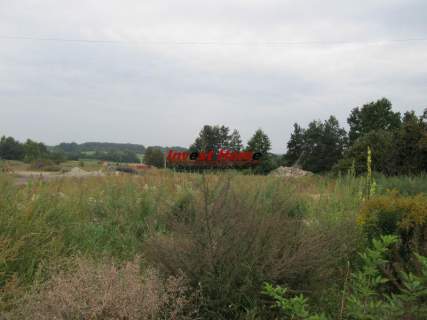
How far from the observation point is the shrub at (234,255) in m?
3.17

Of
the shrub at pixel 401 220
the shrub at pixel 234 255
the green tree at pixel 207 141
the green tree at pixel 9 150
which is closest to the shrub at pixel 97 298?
the shrub at pixel 234 255

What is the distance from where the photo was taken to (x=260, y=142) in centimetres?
3712

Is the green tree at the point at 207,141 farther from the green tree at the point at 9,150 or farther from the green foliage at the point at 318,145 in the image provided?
the green foliage at the point at 318,145

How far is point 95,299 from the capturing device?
8.81 feet

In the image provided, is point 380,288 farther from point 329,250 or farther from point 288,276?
point 288,276

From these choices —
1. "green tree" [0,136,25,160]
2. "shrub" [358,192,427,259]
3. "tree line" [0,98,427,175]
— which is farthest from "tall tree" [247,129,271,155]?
"shrub" [358,192,427,259]

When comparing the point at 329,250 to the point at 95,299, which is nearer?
the point at 95,299

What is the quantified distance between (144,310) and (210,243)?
754 mm

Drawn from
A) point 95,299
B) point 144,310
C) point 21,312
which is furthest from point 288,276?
point 21,312

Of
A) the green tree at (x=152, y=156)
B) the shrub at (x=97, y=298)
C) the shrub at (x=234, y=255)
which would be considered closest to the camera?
the shrub at (x=97, y=298)

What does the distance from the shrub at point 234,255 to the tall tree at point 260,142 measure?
99.7ft

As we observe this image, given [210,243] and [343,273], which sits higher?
[210,243]

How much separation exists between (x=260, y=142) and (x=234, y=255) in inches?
1347

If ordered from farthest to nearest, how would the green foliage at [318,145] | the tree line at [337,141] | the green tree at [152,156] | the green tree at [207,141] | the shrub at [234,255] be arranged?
the green foliage at [318,145], the tree line at [337,141], the green tree at [152,156], the green tree at [207,141], the shrub at [234,255]
